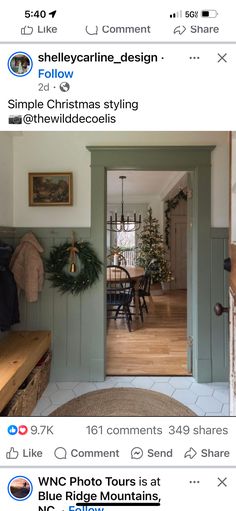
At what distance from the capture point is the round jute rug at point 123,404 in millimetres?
1645

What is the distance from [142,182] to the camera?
17.0ft

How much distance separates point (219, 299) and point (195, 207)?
722 millimetres

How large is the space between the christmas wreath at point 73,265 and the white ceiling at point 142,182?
6.66 feet

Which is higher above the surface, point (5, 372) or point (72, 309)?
point (72, 309)

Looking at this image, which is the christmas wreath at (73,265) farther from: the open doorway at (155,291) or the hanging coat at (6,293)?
the open doorway at (155,291)

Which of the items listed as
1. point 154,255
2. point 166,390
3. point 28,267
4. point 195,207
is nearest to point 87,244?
point 28,267

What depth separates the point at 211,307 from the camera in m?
2.24
